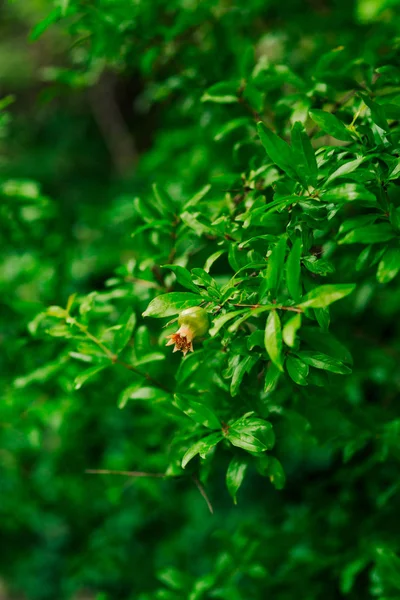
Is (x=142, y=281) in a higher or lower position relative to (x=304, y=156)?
lower

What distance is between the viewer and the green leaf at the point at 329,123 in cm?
77

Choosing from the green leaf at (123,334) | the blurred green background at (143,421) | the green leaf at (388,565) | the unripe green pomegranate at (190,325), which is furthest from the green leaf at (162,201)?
the green leaf at (388,565)

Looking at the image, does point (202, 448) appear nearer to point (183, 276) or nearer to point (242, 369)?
point (242, 369)

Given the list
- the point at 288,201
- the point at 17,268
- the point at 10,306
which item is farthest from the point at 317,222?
the point at 17,268

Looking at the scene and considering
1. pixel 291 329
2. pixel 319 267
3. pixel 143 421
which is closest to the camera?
pixel 291 329

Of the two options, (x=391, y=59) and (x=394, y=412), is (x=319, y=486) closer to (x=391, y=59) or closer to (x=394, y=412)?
(x=394, y=412)

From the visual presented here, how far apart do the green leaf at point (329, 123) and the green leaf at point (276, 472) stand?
500mm

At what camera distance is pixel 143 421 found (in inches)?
59.9

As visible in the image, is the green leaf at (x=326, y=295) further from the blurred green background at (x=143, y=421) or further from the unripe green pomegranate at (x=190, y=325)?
the blurred green background at (x=143, y=421)

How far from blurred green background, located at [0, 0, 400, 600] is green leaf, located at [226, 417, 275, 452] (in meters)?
0.38

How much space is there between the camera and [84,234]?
2.57m

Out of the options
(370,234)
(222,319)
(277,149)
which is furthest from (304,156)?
(222,319)

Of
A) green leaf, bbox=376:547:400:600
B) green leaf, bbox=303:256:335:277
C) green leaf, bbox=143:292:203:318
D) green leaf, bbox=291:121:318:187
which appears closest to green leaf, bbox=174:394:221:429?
green leaf, bbox=143:292:203:318

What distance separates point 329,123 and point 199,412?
0.47m
